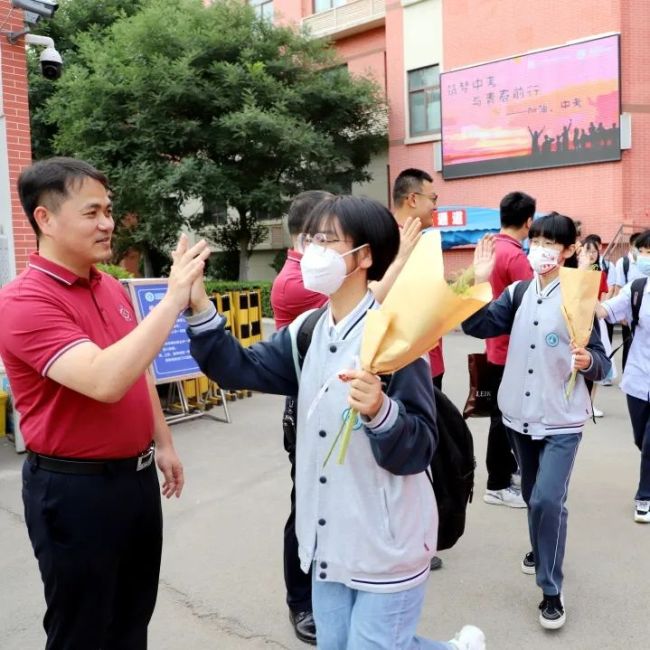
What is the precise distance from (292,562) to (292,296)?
1.21 m

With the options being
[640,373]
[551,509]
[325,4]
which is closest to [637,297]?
[640,373]

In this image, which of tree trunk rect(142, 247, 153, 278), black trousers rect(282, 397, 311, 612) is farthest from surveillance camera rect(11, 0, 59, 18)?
tree trunk rect(142, 247, 153, 278)

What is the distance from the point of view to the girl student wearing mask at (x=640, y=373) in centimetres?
425

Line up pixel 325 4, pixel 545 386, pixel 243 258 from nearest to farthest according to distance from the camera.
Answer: pixel 545 386 → pixel 243 258 → pixel 325 4

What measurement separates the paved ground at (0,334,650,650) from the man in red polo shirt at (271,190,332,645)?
0.12 metres

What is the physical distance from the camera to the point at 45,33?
2050 centimetres

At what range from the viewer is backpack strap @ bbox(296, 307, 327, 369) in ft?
7.00

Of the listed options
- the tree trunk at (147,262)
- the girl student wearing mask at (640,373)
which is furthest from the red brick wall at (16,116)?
the tree trunk at (147,262)

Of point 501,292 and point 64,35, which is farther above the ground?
point 64,35

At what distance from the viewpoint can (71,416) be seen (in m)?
2.04

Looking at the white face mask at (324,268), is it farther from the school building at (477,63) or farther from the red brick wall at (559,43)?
the red brick wall at (559,43)

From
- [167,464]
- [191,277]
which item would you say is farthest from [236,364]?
[167,464]

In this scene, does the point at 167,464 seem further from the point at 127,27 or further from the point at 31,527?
the point at 127,27

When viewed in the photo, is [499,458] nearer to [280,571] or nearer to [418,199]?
[280,571]
